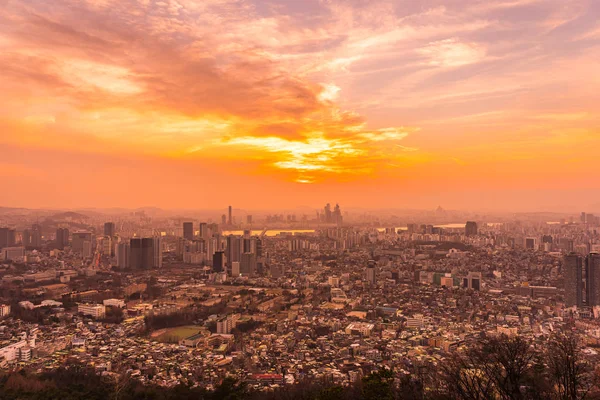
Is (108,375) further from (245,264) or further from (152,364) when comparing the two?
(245,264)

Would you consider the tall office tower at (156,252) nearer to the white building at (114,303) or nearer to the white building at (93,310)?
the white building at (114,303)

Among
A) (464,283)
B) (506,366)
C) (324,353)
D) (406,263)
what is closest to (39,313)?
(324,353)

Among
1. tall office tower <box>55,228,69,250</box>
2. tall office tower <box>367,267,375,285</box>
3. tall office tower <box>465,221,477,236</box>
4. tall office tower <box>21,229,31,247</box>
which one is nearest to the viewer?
tall office tower <box>367,267,375,285</box>

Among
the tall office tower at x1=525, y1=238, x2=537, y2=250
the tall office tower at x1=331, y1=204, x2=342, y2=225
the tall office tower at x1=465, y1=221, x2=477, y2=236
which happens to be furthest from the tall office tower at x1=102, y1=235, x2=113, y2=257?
the tall office tower at x1=331, y1=204, x2=342, y2=225

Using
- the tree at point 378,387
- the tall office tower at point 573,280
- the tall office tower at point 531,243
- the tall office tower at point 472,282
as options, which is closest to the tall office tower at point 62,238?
the tall office tower at point 472,282

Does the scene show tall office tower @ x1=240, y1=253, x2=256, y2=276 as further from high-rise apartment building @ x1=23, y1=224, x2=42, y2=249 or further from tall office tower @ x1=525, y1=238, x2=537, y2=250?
tall office tower @ x1=525, y1=238, x2=537, y2=250

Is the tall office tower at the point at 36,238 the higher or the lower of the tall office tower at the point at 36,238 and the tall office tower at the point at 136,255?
the higher

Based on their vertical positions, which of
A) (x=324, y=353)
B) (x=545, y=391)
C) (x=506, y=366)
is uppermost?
(x=506, y=366)
